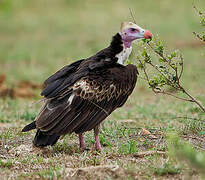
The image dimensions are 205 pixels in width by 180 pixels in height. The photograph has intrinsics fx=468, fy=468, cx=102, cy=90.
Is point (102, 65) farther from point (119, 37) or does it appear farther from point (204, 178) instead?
point (204, 178)

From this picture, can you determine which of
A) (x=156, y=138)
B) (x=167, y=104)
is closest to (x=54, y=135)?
(x=156, y=138)

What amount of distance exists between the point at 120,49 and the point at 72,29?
14235 mm

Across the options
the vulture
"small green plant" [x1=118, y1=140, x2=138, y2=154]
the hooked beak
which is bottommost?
"small green plant" [x1=118, y1=140, x2=138, y2=154]

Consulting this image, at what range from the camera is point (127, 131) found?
6219mm

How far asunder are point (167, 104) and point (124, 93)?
135 inches

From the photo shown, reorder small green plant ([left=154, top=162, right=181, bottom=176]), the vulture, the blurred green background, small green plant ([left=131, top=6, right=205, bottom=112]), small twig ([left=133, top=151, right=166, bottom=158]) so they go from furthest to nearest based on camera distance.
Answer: the blurred green background
small green plant ([left=131, top=6, right=205, bottom=112])
the vulture
small twig ([left=133, top=151, right=166, bottom=158])
small green plant ([left=154, top=162, right=181, bottom=176])

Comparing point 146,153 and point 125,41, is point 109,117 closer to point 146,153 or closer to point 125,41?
point 125,41

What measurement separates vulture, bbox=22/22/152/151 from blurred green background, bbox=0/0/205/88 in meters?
5.02

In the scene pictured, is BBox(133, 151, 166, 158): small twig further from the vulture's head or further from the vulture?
the vulture's head

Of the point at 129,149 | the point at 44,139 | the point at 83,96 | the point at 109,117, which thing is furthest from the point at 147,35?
the point at 109,117

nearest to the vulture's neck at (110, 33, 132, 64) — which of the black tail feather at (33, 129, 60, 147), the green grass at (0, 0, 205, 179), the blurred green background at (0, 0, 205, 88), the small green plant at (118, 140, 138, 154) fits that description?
the green grass at (0, 0, 205, 179)

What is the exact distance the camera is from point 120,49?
5742 millimetres

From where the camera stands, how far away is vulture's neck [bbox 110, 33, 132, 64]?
5.73m

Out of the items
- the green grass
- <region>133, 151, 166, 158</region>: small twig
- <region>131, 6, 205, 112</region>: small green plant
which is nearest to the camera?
the green grass
